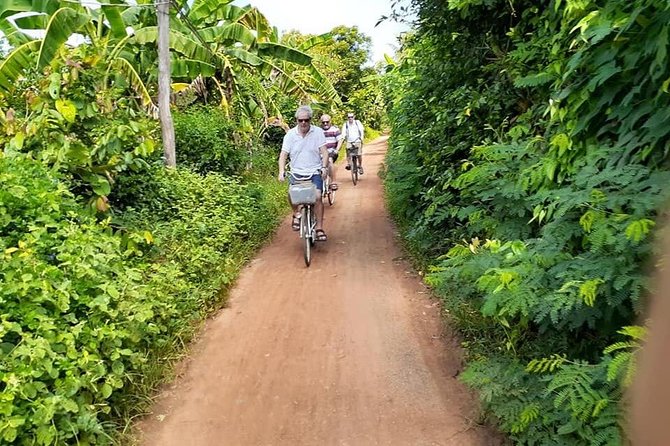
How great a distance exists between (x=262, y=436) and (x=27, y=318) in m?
1.57

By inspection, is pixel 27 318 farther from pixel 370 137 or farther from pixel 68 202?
pixel 370 137

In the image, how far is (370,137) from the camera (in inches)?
1083

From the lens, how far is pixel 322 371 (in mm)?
3938

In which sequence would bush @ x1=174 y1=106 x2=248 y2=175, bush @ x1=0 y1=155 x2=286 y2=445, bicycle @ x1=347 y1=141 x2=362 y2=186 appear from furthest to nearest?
1. bicycle @ x1=347 y1=141 x2=362 y2=186
2. bush @ x1=174 y1=106 x2=248 y2=175
3. bush @ x1=0 y1=155 x2=286 y2=445

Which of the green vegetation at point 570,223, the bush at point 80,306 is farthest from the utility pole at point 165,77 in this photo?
the green vegetation at point 570,223

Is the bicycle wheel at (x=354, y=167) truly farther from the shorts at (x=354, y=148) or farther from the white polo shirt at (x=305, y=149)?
the white polo shirt at (x=305, y=149)

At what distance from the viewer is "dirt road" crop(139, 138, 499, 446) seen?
3.27 metres

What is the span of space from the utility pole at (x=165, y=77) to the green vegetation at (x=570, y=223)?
4064mm

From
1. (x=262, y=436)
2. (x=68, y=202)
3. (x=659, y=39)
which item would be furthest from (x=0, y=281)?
(x=659, y=39)

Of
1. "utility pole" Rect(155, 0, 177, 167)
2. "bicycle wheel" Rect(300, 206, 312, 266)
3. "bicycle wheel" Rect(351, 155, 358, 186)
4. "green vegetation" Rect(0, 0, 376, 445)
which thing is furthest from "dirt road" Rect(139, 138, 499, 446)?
"bicycle wheel" Rect(351, 155, 358, 186)

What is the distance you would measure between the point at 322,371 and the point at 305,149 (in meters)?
3.22

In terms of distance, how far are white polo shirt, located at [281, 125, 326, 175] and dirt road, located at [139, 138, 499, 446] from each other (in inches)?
50.3

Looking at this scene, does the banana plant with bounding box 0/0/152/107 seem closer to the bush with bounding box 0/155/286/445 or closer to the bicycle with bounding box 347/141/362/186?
the bush with bounding box 0/155/286/445

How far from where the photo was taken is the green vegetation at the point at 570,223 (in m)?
2.32
